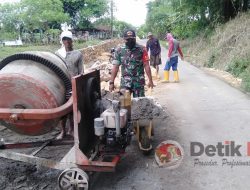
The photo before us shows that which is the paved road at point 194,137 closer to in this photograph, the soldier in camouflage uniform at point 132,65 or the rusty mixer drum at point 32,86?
the soldier in camouflage uniform at point 132,65

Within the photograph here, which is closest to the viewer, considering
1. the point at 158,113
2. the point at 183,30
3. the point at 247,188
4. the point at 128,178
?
the point at 247,188

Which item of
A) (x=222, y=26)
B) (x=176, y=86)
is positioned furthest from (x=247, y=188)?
(x=222, y=26)

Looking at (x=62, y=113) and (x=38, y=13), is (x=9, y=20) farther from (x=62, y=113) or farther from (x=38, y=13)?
Result: (x=62, y=113)

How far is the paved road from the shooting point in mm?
4672

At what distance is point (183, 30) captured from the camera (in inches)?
1160

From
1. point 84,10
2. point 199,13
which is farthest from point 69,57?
point 84,10

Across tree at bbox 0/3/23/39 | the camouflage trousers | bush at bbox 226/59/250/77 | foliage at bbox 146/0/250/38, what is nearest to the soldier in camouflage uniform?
the camouflage trousers

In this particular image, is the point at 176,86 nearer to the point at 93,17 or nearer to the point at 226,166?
the point at 226,166

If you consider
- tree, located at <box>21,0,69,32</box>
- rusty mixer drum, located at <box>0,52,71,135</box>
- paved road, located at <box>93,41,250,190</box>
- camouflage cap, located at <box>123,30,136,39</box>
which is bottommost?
paved road, located at <box>93,41,250,190</box>

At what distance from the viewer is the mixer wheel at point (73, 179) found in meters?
4.39

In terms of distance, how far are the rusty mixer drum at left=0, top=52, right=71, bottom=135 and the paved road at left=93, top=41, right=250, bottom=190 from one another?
3.97 ft

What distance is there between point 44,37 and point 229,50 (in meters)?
28.6

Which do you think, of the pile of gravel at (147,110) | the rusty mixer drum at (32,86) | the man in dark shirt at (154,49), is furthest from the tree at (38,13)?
the rusty mixer drum at (32,86)

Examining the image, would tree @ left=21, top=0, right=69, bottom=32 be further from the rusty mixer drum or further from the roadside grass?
the rusty mixer drum
